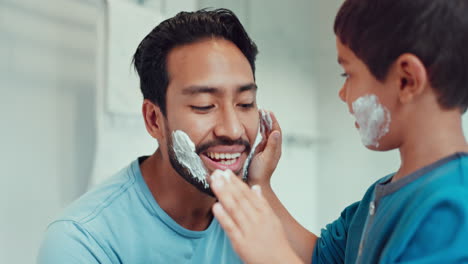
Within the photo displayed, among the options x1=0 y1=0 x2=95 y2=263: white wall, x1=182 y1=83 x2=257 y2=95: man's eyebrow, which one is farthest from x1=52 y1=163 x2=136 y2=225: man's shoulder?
x1=0 y1=0 x2=95 y2=263: white wall

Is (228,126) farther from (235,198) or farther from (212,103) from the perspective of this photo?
(235,198)

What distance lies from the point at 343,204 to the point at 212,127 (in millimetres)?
1702

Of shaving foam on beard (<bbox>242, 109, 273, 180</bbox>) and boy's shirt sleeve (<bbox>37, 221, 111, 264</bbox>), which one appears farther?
shaving foam on beard (<bbox>242, 109, 273, 180</bbox>)

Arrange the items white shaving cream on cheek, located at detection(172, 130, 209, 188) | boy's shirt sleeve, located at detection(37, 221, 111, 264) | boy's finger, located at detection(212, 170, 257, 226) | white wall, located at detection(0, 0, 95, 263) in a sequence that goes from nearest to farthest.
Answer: boy's finger, located at detection(212, 170, 257, 226) < boy's shirt sleeve, located at detection(37, 221, 111, 264) < white shaving cream on cheek, located at detection(172, 130, 209, 188) < white wall, located at detection(0, 0, 95, 263)

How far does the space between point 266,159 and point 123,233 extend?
1.10 ft

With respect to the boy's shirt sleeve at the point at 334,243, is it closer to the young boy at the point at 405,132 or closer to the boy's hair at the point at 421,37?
the young boy at the point at 405,132

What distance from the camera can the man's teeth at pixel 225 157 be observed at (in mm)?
1050

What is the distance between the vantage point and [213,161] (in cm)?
105

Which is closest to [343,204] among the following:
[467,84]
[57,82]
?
[57,82]

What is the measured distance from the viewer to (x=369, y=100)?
75 cm

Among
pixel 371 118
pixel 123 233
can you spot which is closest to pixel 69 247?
pixel 123 233

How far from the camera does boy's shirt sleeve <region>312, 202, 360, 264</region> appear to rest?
37.5 inches

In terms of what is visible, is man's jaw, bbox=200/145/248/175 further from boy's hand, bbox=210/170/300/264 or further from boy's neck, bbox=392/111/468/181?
boy's neck, bbox=392/111/468/181

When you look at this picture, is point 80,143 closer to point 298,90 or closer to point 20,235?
point 20,235
